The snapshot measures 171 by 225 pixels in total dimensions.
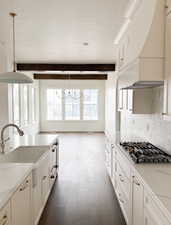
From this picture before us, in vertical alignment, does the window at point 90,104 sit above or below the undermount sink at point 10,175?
above

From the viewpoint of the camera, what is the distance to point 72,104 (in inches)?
392

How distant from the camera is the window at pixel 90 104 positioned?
989cm

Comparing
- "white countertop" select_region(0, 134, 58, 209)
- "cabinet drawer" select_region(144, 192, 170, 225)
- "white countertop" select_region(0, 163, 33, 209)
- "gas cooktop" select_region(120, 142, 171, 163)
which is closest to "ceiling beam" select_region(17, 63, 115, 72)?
"white countertop" select_region(0, 134, 58, 209)

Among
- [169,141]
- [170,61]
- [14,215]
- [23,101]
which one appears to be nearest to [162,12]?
[170,61]

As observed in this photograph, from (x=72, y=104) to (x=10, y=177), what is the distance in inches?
328

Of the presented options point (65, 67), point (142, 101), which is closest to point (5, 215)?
point (142, 101)

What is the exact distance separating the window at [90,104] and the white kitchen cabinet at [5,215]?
8603mm

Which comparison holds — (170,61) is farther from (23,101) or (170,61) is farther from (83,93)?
(83,93)

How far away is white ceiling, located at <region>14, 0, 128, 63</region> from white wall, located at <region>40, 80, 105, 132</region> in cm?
485

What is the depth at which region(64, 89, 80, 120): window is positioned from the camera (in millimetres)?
9859

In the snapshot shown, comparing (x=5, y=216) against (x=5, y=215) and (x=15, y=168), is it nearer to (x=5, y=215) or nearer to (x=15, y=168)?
(x=5, y=215)

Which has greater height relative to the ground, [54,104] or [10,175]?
[54,104]

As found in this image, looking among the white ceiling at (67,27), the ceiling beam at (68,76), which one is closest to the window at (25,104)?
the ceiling beam at (68,76)

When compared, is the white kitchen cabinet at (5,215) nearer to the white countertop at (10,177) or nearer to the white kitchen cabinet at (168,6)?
the white countertop at (10,177)
